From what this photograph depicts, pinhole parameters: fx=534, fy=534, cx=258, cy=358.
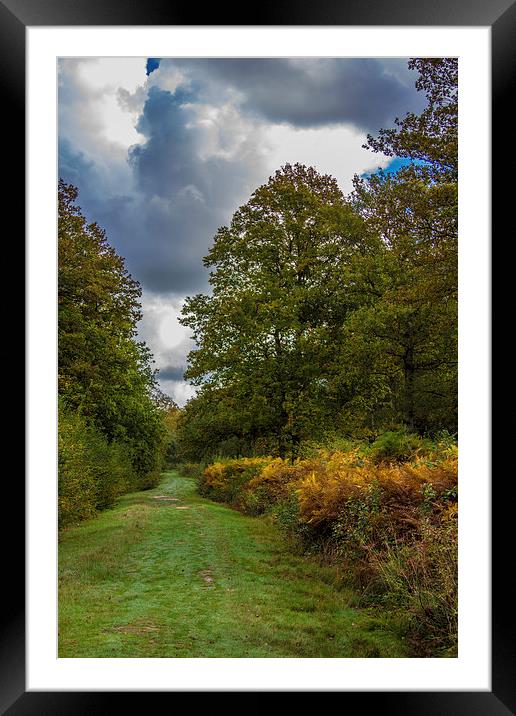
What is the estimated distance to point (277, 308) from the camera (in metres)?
8.38

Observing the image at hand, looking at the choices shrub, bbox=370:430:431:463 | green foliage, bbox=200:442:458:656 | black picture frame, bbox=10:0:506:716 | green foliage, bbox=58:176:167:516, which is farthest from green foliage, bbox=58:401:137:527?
black picture frame, bbox=10:0:506:716

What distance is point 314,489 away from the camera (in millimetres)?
5012

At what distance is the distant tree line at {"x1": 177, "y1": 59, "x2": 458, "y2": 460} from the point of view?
27.6 ft

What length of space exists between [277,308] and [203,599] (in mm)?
5095

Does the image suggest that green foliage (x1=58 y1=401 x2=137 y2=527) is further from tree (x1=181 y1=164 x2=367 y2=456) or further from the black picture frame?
the black picture frame
